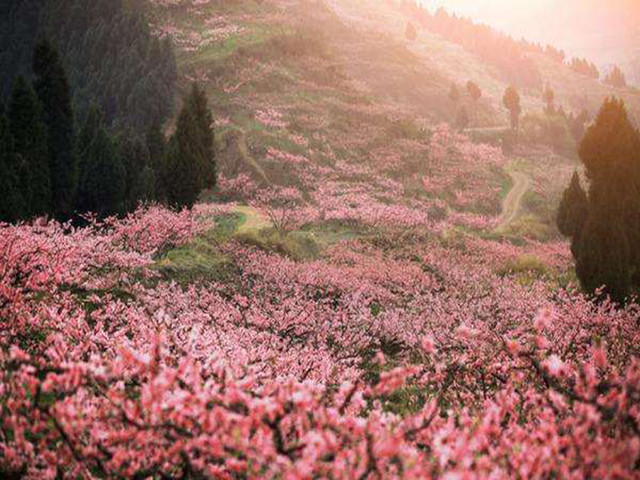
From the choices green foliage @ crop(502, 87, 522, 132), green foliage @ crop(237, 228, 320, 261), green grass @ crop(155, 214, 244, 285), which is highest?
green foliage @ crop(502, 87, 522, 132)

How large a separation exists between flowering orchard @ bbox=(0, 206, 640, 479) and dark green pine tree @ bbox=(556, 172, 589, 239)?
8510 mm

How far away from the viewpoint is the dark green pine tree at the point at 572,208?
31.3m

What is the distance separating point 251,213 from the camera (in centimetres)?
3322

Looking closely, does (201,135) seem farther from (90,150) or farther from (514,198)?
(514,198)

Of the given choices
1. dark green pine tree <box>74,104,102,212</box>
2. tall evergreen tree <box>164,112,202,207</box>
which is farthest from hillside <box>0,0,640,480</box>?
dark green pine tree <box>74,104,102,212</box>

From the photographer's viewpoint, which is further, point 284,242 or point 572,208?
point 572,208

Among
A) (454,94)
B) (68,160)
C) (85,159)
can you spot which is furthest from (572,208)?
(454,94)

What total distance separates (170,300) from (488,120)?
278ft

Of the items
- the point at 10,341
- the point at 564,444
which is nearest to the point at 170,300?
the point at 10,341

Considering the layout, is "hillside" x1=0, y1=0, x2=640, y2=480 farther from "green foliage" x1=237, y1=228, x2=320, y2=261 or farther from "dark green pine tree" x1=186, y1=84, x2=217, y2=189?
"dark green pine tree" x1=186, y1=84, x2=217, y2=189

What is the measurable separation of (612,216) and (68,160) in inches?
1049

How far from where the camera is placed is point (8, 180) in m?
19.5

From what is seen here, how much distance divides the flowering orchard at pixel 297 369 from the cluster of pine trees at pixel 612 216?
66.1 inches

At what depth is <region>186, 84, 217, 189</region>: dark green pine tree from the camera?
95.9 feet
